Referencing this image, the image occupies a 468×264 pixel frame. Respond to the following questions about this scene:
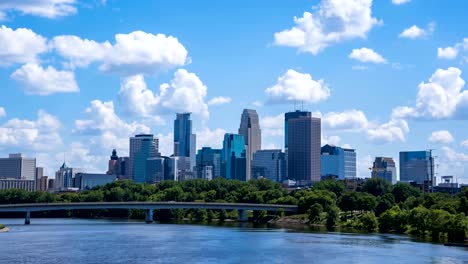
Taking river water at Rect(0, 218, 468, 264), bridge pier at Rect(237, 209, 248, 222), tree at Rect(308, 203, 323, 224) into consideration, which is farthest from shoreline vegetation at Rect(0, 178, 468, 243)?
river water at Rect(0, 218, 468, 264)

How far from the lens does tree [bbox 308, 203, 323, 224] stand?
490 feet

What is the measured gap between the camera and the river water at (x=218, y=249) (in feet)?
245

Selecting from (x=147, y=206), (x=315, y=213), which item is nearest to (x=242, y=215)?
(x=147, y=206)

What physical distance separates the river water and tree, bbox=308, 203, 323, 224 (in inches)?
1444

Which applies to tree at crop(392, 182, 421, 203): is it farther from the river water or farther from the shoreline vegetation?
the river water

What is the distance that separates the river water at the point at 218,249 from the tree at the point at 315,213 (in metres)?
36.7

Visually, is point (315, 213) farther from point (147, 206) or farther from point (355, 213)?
point (147, 206)

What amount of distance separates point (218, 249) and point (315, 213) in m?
66.9

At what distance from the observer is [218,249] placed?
281 feet

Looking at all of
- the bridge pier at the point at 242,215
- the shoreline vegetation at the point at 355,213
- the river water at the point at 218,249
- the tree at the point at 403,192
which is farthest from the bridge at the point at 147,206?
the river water at the point at 218,249

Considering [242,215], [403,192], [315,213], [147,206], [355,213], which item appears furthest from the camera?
[403,192]

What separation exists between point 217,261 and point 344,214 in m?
85.9

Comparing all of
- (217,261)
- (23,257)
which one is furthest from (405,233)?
(23,257)

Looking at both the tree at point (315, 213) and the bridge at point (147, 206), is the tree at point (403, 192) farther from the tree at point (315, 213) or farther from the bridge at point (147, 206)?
the tree at point (315, 213)
